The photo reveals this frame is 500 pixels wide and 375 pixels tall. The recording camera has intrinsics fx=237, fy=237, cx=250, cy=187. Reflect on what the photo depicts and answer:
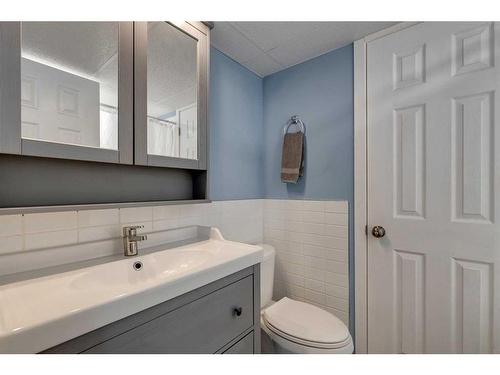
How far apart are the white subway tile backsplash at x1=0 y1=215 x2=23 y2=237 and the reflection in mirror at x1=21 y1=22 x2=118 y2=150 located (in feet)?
0.88

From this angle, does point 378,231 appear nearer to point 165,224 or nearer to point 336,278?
point 336,278

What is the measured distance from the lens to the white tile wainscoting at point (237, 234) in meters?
0.76

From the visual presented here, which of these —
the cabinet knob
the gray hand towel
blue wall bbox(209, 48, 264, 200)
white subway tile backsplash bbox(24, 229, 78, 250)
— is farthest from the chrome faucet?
the gray hand towel

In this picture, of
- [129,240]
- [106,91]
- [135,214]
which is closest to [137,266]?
[129,240]

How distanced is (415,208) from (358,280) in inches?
20.0

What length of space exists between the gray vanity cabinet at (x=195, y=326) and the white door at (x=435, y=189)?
80cm

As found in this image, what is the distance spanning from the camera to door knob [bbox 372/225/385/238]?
1294 millimetres

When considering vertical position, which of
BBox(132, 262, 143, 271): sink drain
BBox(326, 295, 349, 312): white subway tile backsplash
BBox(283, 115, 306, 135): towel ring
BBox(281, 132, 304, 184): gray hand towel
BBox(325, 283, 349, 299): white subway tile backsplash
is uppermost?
BBox(283, 115, 306, 135): towel ring

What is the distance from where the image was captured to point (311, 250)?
5.06 ft

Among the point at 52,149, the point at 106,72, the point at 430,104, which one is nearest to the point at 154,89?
the point at 106,72

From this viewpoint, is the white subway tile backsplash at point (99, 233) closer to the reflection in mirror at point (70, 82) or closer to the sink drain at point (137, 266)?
the sink drain at point (137, 266)

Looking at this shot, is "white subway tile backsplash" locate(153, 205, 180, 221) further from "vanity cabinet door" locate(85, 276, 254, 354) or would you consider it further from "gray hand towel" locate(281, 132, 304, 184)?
"gray hand towel" locate(281, 132, 304, 184)

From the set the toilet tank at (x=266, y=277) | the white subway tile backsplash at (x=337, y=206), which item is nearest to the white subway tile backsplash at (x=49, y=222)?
the toilet tank at (x=266, y=277)

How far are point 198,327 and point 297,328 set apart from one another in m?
0.59
